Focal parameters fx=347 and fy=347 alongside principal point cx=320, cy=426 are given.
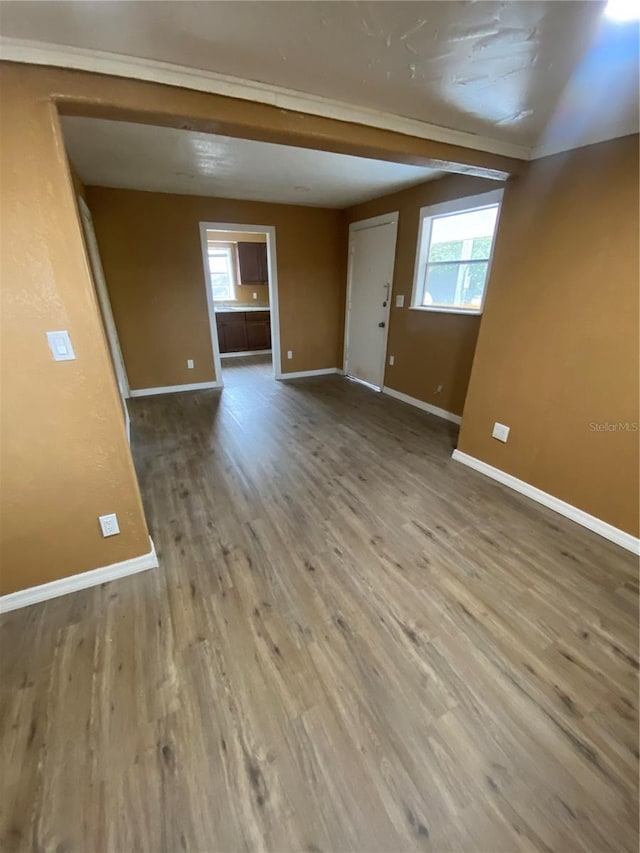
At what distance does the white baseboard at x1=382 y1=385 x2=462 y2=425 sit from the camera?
12.4ft

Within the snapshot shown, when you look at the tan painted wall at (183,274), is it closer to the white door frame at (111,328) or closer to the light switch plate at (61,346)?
the white door frame at (111,328)

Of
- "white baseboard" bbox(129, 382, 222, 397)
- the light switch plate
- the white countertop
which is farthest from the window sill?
the white countertop

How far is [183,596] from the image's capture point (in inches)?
68.2

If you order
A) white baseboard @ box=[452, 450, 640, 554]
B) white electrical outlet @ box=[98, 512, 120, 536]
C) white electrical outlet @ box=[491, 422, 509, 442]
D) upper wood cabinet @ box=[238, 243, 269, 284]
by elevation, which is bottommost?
white baseboard @ box=[452, 450, 640, 554]

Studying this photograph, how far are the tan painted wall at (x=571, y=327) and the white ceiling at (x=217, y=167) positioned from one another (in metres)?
1.39

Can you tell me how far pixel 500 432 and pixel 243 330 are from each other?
17.2 ft

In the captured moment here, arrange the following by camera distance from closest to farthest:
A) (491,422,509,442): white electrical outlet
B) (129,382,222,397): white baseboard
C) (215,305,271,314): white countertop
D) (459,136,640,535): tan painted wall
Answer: (459,136,640,535): tan painted wall < (491,422,509,442): white electrical outlet < (129,382,222,397): white baseboard < (215,305,271,314): white countertop

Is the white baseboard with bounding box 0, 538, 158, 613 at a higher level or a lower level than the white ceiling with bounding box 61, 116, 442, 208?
lower

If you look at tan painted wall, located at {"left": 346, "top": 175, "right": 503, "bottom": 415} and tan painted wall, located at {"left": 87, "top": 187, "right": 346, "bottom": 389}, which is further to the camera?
tan painted wall, located at {"left": 87, "top": 187, "right": 346, "bottom": 389}

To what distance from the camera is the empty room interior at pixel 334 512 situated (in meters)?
1.04

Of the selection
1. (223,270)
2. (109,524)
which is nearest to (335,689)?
(109,524)

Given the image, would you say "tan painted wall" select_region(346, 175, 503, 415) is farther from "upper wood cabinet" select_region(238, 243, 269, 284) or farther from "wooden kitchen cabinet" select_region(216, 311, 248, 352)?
"wooden kitchen cabinet" select_region(216, 311, 248, 352)

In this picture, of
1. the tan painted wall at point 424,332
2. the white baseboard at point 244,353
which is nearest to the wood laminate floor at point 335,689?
the tan painted wall at point 424,332

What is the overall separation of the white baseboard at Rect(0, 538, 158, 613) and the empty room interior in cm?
1
